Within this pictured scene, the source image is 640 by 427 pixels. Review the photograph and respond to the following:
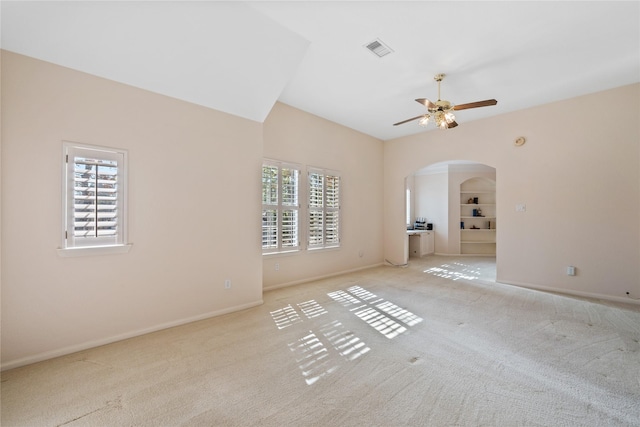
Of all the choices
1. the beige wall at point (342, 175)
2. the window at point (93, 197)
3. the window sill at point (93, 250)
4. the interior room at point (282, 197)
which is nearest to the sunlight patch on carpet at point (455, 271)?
the interior room at point (282, 197)

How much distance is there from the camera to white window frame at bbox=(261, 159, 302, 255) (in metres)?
4.40

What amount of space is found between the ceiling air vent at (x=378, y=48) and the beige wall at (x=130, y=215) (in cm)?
178

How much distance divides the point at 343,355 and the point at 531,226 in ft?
14.1

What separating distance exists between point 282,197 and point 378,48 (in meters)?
2.56

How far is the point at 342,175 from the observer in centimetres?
568

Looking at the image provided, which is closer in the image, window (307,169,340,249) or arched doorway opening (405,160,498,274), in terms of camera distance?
window (307,169,340,249)

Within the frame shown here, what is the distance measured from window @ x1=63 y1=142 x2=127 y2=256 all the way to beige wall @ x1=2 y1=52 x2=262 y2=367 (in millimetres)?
79

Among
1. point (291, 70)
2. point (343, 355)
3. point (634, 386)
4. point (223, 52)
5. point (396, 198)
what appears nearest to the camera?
→ point (634, 386)

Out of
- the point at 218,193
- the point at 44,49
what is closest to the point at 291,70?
the point at 218,193

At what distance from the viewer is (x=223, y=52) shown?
111 inches

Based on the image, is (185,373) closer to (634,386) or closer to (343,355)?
(343,355)

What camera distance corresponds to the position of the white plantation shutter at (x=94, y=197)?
98.6 inches

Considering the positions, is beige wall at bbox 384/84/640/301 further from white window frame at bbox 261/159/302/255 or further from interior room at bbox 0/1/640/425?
white window frame at bbox 261/159/302/255

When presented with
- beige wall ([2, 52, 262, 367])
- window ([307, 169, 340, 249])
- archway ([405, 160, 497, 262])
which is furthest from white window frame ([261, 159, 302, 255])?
archway ([405, 160, 497, 262])
